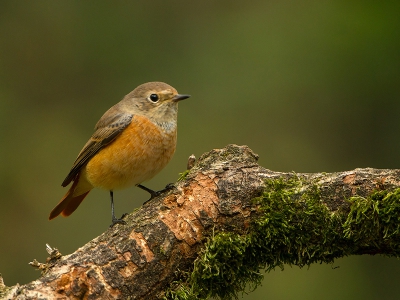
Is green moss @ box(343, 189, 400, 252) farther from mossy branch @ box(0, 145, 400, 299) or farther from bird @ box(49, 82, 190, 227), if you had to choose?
bird @ box(49, 82, 190, 227)

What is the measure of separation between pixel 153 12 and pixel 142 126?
481 cm

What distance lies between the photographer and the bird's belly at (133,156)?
17.4 feet

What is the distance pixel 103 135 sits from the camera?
220 inches

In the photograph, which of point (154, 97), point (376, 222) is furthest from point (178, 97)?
point (376, 222)

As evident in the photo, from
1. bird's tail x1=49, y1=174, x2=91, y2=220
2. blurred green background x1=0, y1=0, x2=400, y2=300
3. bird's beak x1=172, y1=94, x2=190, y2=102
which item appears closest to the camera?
bird's beak x1=172, y1=94, x2=190, y2=102

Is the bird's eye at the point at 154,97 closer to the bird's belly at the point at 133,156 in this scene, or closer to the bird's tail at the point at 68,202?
the bird's belly at the point at 133,156

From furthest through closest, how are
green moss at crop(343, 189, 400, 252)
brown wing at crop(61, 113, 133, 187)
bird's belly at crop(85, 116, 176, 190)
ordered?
brown wing at crop(61, 113, 133, 187) < bird's belly at crop(85, 116, 176, 190) < green moss at crop(343, 189, 400, 252)

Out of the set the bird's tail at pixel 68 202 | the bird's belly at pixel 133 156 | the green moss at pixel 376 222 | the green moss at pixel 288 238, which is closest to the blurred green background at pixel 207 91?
the bird's tail at pixel 68 202

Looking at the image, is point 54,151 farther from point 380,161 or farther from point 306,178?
point 306,178

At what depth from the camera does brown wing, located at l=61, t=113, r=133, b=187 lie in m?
5.52

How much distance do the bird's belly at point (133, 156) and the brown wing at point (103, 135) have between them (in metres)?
0.05

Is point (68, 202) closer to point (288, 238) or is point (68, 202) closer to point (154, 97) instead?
point (154, 97)

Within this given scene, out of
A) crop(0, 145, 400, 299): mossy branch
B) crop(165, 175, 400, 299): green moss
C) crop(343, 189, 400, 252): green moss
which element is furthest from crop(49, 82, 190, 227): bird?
crop(343, 189, 400, 252): green moss

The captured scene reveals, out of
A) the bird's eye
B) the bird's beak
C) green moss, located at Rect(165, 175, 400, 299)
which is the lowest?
green moss, located at Rect(165, 175, 400, 299)
